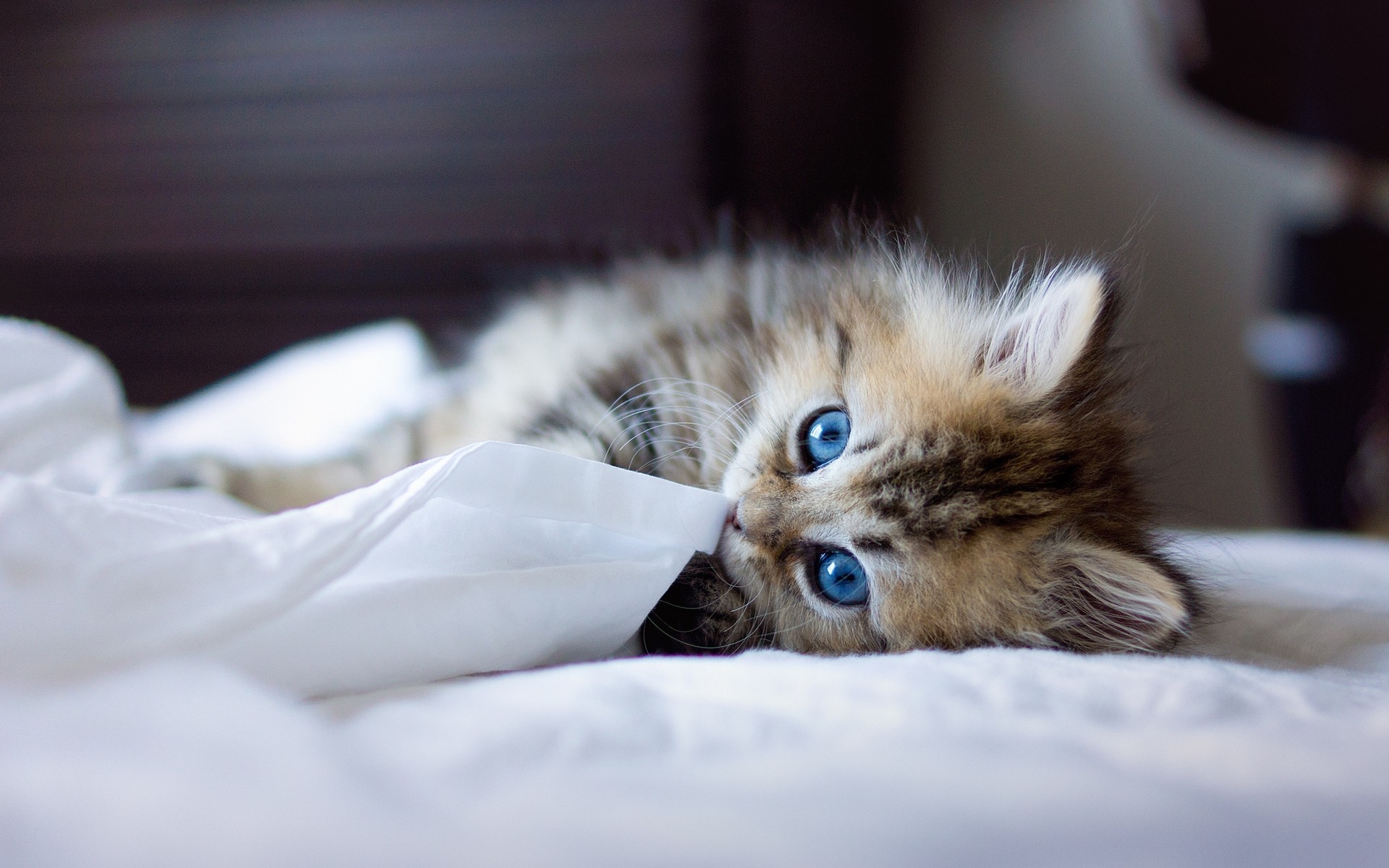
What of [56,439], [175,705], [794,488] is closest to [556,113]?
[56,439]

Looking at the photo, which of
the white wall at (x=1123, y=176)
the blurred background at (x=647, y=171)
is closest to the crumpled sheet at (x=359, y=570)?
the blurred background at (x=647, y=171)

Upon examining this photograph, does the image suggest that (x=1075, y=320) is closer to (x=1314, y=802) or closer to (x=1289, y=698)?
(x=1289, y=698)

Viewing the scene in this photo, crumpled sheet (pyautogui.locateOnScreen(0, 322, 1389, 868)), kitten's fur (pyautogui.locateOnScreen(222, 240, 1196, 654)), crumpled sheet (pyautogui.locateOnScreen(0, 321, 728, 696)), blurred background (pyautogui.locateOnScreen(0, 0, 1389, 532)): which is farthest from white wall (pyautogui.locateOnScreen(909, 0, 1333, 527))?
crumpled sheet (pyautogui.locateOnScreen(0, 322, 1389, 868))

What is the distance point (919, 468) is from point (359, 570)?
1.74ft

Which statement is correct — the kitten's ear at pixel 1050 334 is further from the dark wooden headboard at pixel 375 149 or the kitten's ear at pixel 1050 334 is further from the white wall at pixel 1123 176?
the white wall at pixel 1123 176

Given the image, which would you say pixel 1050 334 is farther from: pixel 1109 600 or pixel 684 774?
pixel 684 774

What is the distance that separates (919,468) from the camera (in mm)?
882

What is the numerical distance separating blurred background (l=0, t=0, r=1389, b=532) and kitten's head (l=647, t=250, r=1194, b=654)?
1.35 meters

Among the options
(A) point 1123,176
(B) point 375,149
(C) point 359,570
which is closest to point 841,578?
(C) point 359,570

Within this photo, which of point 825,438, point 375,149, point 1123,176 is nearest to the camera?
point 825,438

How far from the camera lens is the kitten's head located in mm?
884

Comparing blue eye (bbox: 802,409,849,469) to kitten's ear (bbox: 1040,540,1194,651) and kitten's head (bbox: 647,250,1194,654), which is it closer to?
kitten's head (bbox: 647,250,1194,654)

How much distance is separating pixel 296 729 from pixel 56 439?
91cm

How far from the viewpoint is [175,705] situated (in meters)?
0.47
